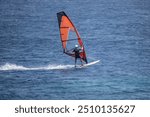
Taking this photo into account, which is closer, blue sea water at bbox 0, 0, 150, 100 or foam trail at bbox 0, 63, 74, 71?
blue sea water at bbox 0, 0, 150, 100

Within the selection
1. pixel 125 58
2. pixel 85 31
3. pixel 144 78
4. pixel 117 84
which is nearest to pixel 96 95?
pixel 117 84

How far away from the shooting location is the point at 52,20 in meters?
66.2

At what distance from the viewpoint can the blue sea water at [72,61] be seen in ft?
113

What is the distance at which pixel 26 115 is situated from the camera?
1171 inches

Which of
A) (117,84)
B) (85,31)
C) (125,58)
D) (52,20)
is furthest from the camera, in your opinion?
(52,20)

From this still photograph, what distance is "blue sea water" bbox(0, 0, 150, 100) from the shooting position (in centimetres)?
3450

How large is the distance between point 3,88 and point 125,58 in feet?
40.0

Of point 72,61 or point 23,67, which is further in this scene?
point 72,61

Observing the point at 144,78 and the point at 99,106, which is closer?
the point at 99,106

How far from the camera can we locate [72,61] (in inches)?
1630

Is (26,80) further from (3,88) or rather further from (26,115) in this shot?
(26,115)

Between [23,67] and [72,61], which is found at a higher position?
[72,61]

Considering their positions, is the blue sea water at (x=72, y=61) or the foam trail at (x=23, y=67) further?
the foam trail at (x=23, y=67)

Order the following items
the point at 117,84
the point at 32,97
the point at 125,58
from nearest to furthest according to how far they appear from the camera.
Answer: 1. the point at 32,97
2. the point at 117,84
3. the point at 125,58
